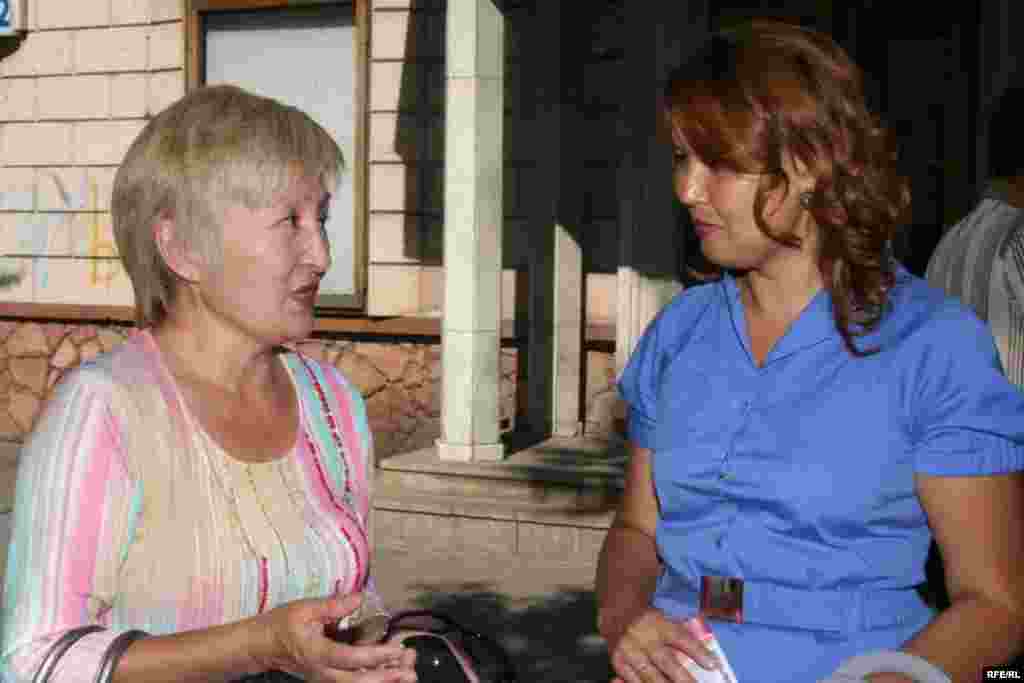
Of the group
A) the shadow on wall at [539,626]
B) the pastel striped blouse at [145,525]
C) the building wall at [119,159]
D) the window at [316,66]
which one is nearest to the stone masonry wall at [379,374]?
the building wall at [119,159]

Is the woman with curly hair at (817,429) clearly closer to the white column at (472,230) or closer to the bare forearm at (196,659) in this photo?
the bare forearm at (196,659)

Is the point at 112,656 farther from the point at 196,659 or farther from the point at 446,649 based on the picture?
the point at 446,649

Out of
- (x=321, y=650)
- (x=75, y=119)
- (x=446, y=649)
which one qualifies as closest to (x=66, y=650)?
(x=321, y=650)

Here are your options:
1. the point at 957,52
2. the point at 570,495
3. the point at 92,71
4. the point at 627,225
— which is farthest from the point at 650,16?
the point at 92,71

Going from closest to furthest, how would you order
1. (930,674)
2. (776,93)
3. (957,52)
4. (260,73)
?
1. (930,674)
2. (776,93)
3. (957,52)
4. (260,73)

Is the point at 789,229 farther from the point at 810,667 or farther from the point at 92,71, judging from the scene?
the point at 92,71

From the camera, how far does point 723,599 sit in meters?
2.48

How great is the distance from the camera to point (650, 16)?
987 cm

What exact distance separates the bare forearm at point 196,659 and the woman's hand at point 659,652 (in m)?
0.57

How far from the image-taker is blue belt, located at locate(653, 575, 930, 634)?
2.42 metres

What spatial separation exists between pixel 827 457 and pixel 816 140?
50 cm

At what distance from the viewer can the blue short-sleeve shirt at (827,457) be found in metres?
2.38

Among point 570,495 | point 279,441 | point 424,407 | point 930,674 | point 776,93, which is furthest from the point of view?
point 424,407

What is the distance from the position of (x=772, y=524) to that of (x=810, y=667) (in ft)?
0.76
